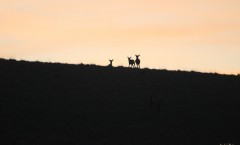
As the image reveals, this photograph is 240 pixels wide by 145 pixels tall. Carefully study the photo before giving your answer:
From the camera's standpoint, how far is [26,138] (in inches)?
1275

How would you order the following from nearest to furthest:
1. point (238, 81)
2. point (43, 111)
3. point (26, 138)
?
point (26, 138) < point (43, 111) < point (238, 81)

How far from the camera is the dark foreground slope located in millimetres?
34188

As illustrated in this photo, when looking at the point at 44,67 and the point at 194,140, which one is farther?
the point at 44,67

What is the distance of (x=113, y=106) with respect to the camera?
40.9 meters

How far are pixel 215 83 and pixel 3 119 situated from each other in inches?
899

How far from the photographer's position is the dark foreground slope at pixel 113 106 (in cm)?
3419

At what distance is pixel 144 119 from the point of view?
3912 cm

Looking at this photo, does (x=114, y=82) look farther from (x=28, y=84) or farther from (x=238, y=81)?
(x=238, y=81)

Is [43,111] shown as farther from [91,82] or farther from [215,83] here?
[215,83]

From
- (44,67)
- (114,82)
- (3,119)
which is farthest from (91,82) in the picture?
(3,119)

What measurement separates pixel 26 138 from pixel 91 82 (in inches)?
580

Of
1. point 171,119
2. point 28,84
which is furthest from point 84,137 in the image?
point 28,84

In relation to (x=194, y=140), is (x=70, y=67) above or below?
above

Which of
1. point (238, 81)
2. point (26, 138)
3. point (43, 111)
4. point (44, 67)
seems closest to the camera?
point (26, 138)
